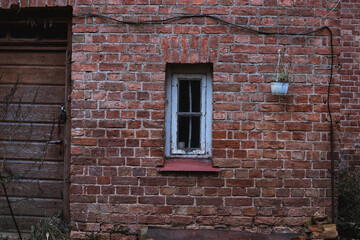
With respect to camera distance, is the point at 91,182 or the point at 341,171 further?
the point at 341,171

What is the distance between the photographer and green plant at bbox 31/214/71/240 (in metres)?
3.70

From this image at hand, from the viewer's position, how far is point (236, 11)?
149 inches

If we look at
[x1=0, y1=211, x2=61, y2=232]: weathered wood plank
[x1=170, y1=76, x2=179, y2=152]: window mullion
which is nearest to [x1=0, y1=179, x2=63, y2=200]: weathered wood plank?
[x1=0, y1=211, x2=61, y2=232]: weathered wood plank

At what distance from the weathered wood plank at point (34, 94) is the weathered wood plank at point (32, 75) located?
0.24 ft

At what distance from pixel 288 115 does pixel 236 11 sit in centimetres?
131

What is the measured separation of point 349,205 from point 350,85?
5.89 ft

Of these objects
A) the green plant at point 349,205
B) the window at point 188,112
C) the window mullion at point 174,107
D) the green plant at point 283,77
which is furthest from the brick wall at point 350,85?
the window mullion at point 174,107

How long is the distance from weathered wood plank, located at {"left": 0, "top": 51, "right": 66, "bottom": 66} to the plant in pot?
2.52 metres

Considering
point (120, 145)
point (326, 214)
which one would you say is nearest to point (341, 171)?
point (326, 214)

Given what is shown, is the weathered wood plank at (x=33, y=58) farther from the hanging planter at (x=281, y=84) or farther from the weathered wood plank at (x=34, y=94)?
the hanging planter at (x=281, y=84)

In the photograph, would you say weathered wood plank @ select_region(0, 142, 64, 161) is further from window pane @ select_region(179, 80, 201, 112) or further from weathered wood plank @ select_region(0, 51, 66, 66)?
window pane @ select_region(179, 80, 201, 112)

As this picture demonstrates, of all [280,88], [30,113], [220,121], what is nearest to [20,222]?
[30,113]

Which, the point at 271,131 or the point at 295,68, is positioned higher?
the point at 295,68

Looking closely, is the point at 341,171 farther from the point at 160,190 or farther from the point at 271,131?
the point at 160,190
